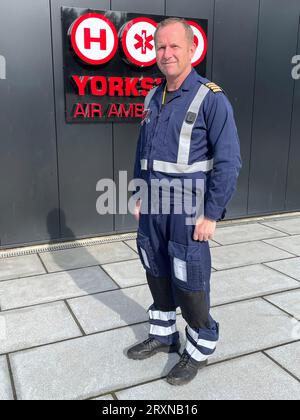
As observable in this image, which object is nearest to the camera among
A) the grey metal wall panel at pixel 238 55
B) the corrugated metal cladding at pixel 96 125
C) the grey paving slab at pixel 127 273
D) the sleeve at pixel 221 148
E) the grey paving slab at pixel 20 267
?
the sleeve at pixel 221 148

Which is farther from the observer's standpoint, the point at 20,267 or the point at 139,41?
the point at 139,41

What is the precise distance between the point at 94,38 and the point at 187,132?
2.98 m

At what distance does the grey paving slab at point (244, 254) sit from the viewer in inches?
175

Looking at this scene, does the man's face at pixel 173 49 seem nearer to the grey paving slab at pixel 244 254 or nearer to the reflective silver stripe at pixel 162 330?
the reflective silver stripe at pixel 162 330

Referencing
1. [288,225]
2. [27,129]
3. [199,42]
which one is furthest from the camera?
[288,225]

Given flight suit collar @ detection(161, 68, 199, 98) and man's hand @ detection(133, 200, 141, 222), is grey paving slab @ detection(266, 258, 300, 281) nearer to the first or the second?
man's hand @ detection(133, 200, 141, 222)

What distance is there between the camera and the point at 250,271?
4.21m

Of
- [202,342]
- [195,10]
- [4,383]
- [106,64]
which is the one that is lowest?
[4,383]

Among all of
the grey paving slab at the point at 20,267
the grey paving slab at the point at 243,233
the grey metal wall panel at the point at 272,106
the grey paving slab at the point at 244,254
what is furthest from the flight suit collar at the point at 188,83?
the grey metal wall panel at the point at 272,106

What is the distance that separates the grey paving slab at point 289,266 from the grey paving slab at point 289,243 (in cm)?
28

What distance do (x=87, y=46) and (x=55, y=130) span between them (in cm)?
102

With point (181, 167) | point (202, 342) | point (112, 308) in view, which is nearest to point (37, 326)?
point (112, 308)

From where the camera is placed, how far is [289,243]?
512 centimetres

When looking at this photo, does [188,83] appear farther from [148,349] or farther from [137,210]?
[148,349]
